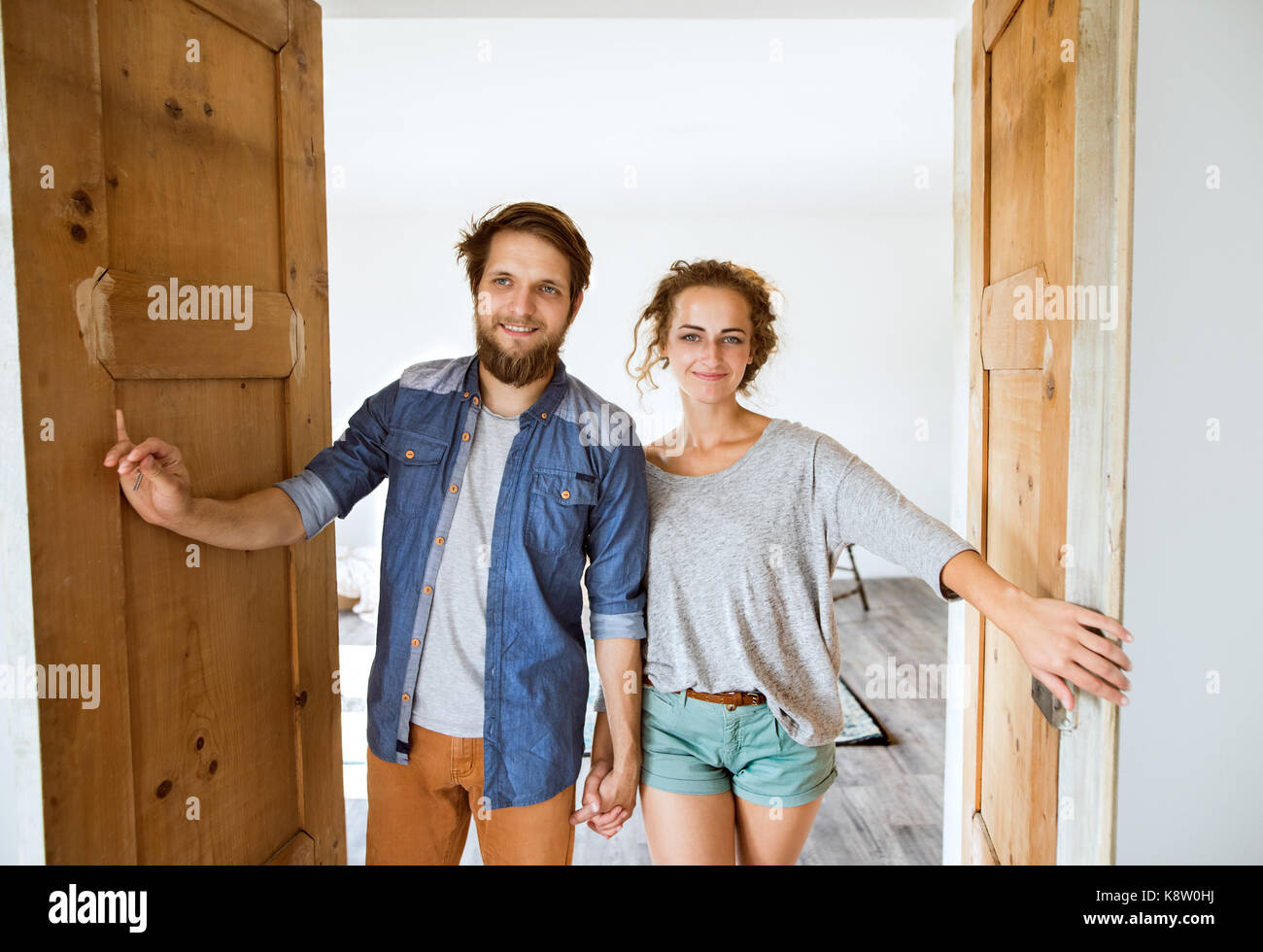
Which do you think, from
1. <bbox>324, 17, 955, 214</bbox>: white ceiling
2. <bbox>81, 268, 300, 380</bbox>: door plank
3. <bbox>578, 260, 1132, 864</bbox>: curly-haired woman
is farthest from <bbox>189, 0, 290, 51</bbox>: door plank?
<bbox>324, 17, 955, 214</bbox>: white ceiling

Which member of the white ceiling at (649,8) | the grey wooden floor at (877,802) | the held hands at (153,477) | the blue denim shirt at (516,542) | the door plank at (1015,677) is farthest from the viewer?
the grey wooden floor at (877,802)

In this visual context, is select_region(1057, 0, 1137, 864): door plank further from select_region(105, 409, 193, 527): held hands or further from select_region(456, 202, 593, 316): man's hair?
select_region(105, 409, 193, 527): held hands

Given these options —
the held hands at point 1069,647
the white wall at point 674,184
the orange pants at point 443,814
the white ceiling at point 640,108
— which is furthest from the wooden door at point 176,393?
the white ceiling at point 640,108

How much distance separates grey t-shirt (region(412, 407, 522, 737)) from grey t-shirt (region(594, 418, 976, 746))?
1.05 ft

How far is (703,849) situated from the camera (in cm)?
154

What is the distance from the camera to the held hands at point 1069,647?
112cm

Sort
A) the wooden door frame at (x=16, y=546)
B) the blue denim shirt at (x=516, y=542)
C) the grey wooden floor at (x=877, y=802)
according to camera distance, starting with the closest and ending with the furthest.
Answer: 1. the wooden door frame at (x=16, y=546)
2. the blue denim shirt at (x=516, y=542)
3. the grey wooden floor at (x=877, y=802)

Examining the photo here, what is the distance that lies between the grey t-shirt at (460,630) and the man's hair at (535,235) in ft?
1.48

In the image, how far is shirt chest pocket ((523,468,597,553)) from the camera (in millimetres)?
1525

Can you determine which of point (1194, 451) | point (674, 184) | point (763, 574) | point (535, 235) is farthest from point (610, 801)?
point (674, 184)

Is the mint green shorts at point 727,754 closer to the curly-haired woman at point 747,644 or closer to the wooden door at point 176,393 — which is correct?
the curly-haired woman at point 747,644

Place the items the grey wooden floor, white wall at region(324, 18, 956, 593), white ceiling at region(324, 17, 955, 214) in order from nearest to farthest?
the grey wooden floor, white ceiling at region(324, 17, 955, 214), white wall at region(324, 18, 956, 593)

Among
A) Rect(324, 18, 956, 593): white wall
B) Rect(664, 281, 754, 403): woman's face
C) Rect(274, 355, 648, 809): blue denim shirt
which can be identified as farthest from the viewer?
Rect(324, 18, 956, 593): white wall
